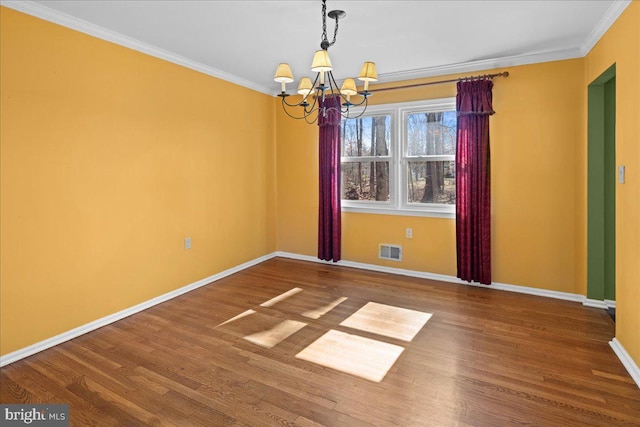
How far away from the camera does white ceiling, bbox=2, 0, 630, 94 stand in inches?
104

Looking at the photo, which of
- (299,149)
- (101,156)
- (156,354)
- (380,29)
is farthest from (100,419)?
(299,149)

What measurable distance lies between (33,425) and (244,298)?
1.99 m

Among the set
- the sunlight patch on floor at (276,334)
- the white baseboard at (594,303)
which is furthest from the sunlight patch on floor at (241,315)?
the white baseboard at (594,303)

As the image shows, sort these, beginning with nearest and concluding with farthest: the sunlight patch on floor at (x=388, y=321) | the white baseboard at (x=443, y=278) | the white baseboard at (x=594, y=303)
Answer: the sunlight patch on floor at (x=388, y=321) → the white baseboard at (x=594, y=303) → the white baseboard at (x=443, y=278)

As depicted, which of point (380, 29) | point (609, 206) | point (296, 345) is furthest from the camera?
point (609, 206)

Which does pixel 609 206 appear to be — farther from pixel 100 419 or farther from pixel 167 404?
pixel 100 419

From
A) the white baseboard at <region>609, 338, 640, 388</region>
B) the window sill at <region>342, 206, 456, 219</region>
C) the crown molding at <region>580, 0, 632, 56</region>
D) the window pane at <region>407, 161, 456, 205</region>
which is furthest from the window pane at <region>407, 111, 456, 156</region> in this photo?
the white baseboard at <region>609, 338, 640, 388</region>

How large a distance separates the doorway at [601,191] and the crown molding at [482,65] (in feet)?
1.50

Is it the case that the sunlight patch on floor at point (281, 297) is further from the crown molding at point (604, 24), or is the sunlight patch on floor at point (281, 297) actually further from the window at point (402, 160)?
the crown molding at point (604, 24)

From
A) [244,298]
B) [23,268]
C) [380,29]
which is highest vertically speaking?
[380,29]

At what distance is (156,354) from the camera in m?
2.66

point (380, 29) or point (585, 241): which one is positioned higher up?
point (380, 29)

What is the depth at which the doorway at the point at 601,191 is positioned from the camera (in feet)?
10.9

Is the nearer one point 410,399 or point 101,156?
point 410,399
